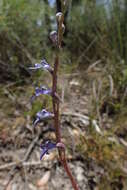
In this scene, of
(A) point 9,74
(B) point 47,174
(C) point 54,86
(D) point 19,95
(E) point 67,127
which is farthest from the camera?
(A) point 9,74

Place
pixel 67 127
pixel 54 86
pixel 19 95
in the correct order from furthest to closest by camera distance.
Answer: pixel 19 95 → pixel 67 127 → pixel 54 86

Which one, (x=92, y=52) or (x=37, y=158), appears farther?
(x=92, y=52)

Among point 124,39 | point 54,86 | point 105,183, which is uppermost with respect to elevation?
point 124,39

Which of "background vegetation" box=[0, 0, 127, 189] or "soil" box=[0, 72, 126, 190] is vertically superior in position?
"background vegetation" box=[0, 0, 127, 189]

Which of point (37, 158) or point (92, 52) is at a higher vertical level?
point (92, 52)

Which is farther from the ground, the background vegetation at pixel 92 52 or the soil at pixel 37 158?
the background vegetation at pixel 92 52

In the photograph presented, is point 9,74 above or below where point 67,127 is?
above

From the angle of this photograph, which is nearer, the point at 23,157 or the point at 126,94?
the point at 23,157

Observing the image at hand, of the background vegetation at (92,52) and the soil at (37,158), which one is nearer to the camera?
the soil at (37,158)

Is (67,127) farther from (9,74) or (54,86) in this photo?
(54,86)

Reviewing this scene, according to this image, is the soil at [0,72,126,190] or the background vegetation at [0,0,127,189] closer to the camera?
the soil at [0,72,126,190]

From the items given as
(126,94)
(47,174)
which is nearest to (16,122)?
(47,174)
